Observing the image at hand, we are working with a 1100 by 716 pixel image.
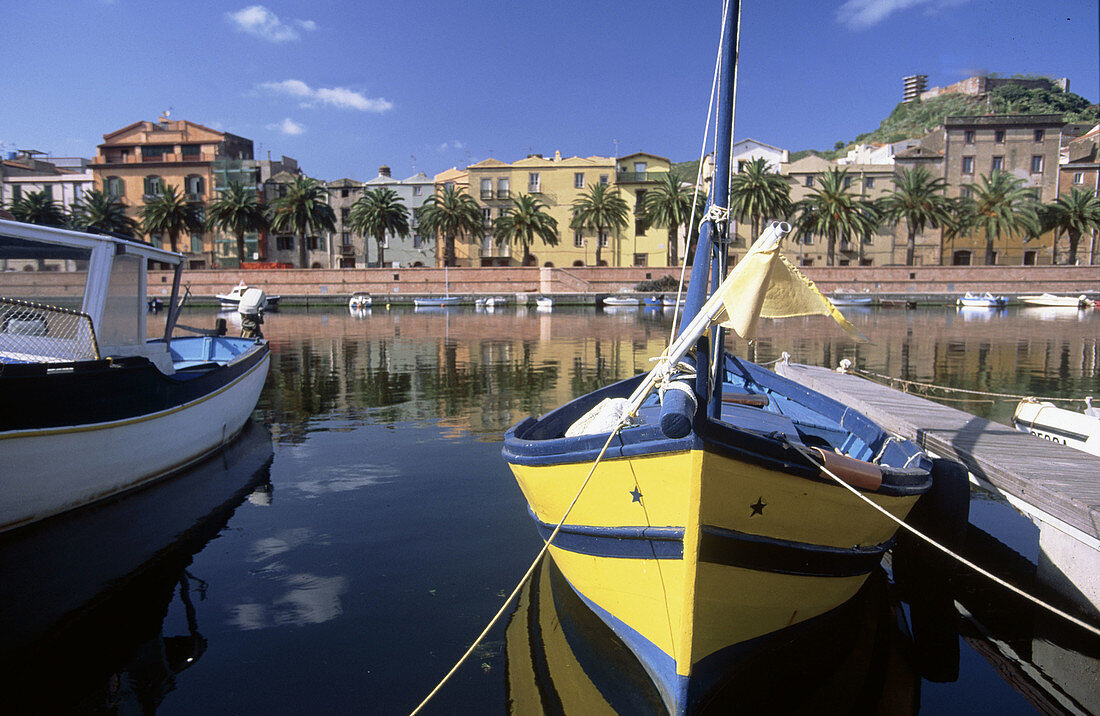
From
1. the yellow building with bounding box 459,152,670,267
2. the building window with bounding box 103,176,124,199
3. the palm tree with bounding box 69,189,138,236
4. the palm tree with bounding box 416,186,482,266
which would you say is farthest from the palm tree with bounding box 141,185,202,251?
the yellow building with bounding box 459,152,670,267

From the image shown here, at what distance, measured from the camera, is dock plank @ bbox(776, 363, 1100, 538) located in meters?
5.96

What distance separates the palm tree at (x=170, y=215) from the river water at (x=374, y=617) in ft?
221

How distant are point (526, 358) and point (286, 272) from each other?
49.6 meters

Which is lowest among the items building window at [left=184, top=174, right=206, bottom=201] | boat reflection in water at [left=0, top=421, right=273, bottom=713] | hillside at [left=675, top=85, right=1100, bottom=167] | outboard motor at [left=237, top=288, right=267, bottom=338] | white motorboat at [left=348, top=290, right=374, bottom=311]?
boat reflection in water at [left=0, top=421, right=273, bottom=713]

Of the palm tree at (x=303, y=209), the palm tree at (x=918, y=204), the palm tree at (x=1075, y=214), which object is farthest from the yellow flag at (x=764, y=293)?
the palm tree at (x=1075, y=214)

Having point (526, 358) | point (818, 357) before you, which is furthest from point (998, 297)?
point (526, 358)

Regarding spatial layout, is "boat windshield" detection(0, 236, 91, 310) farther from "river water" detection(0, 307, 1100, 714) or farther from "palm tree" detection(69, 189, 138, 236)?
"palm tree" detection(69, 189, 138, 236)

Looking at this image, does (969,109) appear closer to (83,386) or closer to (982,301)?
(982,301)

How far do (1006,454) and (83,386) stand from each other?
10033 mm

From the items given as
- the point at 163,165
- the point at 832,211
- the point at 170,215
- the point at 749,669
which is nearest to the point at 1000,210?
the point at 832,211

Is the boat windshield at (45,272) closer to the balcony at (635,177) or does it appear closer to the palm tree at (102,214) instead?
the balcony at (635,177)

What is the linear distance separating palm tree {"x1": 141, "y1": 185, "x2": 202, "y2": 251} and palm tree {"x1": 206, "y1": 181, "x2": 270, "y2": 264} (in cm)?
247

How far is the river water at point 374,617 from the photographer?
16.4 ft

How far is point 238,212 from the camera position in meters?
68.7
